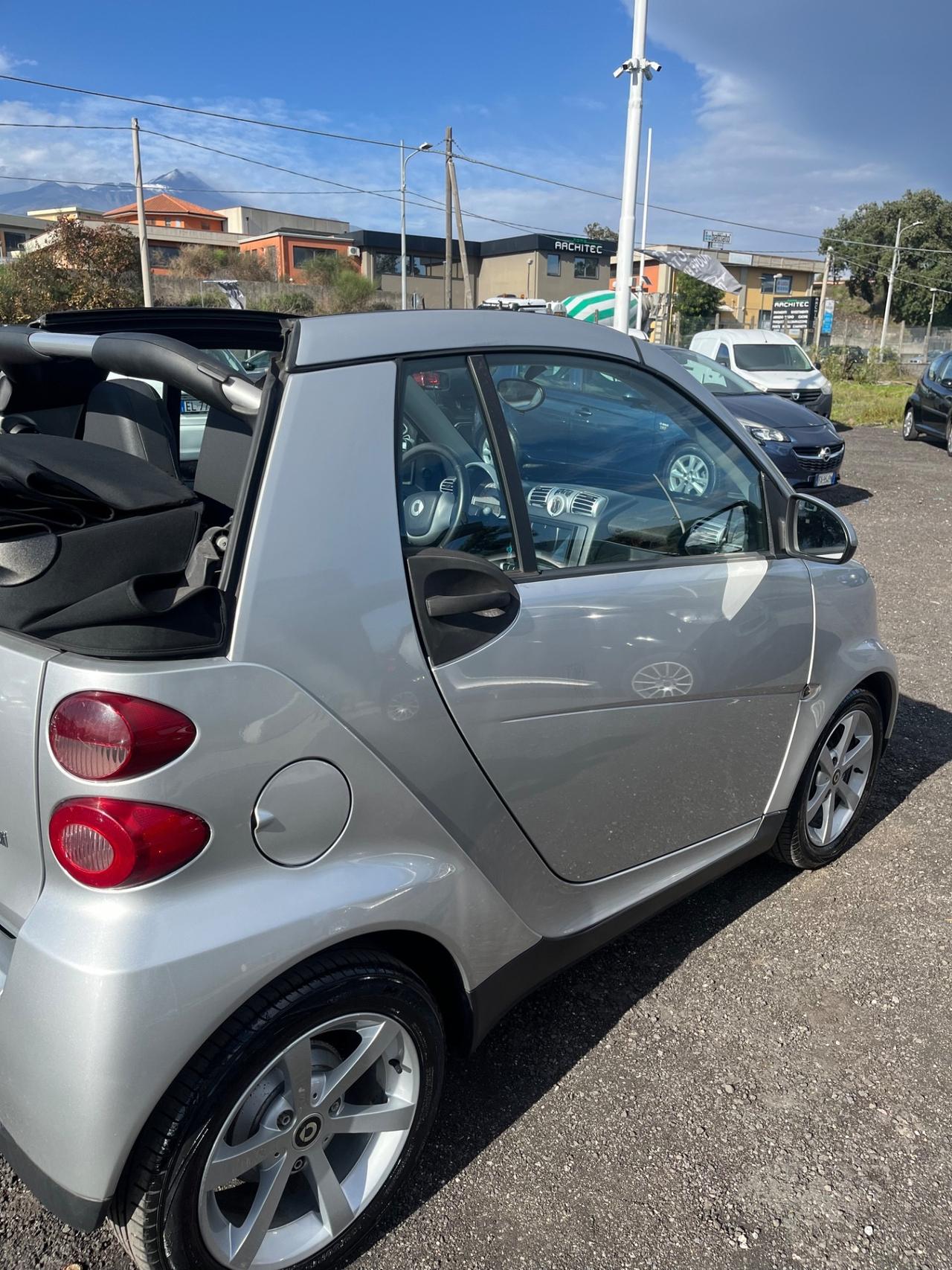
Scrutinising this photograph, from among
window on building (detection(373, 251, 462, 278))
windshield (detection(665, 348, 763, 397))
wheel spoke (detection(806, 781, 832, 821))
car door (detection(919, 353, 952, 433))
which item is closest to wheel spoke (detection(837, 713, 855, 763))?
wheel spoke (detection(806, 781, 832, 821))

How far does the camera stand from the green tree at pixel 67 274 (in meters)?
27.6

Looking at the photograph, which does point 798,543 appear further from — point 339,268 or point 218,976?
point 339,268

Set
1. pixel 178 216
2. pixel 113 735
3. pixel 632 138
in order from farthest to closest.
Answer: pixel 178 216 < pixel 632 138 < pixel 113 735

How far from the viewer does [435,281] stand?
6238 cm

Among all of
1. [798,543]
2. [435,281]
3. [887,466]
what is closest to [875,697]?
[798,543]

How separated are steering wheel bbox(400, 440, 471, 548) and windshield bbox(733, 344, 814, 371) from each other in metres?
13.8

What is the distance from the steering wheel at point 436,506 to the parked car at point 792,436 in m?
8.25

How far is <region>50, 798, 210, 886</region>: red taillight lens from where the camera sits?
1.49 meters

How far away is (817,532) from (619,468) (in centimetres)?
76

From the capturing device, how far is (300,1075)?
1.70 m

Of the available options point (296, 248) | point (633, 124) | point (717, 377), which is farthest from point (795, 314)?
point (296, 248)

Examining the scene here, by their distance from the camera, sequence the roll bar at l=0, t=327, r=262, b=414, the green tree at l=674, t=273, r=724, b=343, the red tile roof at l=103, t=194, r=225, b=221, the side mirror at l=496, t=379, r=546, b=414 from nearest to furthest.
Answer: the roll bar at l=0, t=327, r=262, b=414 → the side mirror at l=496, t=379, r=546, b=414 → the green tree at l=674, t=273, r=724, b=343 → the red tile roof at l=103, t=194, r=225, b=221

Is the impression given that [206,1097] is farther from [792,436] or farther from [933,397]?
[933,397]

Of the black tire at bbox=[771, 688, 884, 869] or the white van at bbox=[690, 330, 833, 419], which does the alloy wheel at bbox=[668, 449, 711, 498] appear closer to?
the black tire at bbox=[771, 688, 884, 869]
